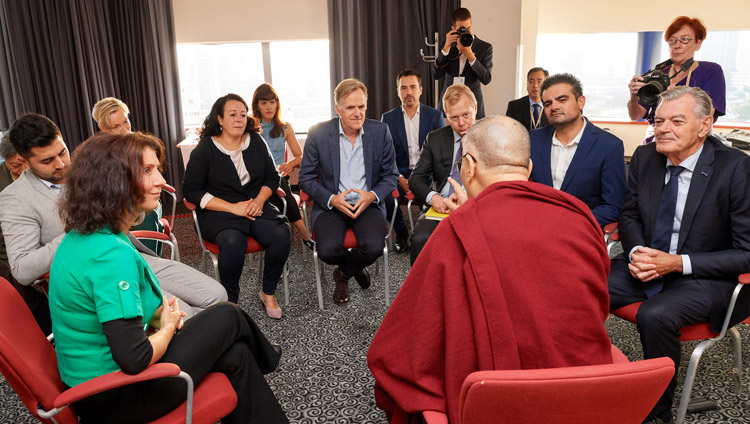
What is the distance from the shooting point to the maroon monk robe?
1231 millimetres

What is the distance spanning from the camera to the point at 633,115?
11.4 feet

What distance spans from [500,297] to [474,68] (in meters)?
3.62

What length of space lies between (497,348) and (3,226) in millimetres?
2014

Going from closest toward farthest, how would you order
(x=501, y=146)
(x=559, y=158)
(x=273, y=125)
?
1. (x=501, y=146)
2. (x=559, y=158)
3. (x=273, y=125)

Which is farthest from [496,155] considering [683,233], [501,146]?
[683,233]

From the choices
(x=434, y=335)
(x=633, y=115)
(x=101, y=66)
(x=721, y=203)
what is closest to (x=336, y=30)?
(x=101, y=66)

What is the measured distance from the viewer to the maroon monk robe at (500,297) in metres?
1.23

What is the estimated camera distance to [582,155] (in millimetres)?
2695

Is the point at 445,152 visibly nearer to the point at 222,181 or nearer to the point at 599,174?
the point at 599,174

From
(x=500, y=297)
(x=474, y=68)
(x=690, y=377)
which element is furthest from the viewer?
(x=474, y=68)

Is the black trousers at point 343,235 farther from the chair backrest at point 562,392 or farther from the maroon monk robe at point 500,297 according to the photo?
the chair backrest at point 562,392

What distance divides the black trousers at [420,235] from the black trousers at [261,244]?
72 centimetres

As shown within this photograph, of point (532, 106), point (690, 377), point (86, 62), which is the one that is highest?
point (86, 62)

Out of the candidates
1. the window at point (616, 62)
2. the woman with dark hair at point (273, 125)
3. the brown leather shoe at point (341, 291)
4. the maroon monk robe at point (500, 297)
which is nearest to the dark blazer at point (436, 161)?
the brown leather shoe at point (341, 291)
